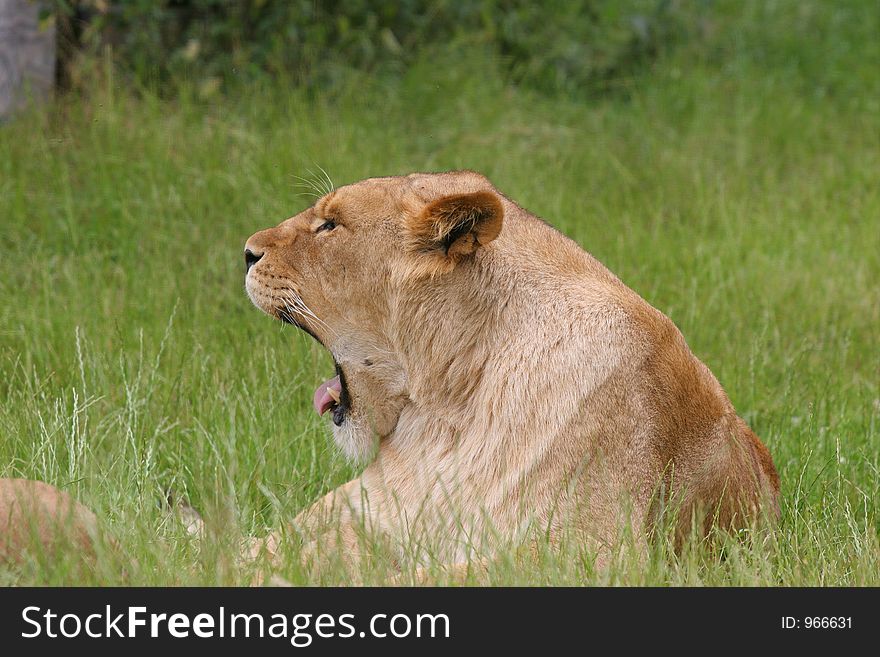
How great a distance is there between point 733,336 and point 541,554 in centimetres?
260

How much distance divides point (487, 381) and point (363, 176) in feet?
9.25

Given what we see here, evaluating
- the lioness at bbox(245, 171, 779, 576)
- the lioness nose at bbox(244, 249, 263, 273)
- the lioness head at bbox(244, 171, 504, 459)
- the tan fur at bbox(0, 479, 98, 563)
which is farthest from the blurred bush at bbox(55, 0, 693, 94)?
the tan fur at bbox(0, 479, 98, 563)

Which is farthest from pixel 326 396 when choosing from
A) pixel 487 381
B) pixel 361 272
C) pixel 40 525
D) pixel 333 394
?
pixel 40 525

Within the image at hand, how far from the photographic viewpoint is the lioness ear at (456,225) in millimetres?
3086

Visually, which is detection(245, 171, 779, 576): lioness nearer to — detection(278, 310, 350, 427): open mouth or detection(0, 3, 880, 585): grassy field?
detection(278, 310, 350, 427): open mouth

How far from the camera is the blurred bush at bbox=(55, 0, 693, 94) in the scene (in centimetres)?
622

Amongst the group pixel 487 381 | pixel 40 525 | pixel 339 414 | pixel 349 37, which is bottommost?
pixel 40 525

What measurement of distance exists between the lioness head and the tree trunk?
287 cm

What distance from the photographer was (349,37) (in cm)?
664

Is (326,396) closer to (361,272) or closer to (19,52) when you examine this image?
(361,272)

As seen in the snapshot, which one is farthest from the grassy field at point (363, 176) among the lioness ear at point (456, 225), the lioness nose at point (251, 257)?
the lioness ear at point (456, 225)

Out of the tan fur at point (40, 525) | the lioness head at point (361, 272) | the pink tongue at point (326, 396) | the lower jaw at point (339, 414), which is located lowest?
the tan fur at point (40, 525)

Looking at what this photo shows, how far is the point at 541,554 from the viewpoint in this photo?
287 centimetres

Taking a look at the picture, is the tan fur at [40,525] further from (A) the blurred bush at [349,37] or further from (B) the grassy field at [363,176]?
(A) the blurred bush at [349,37]
